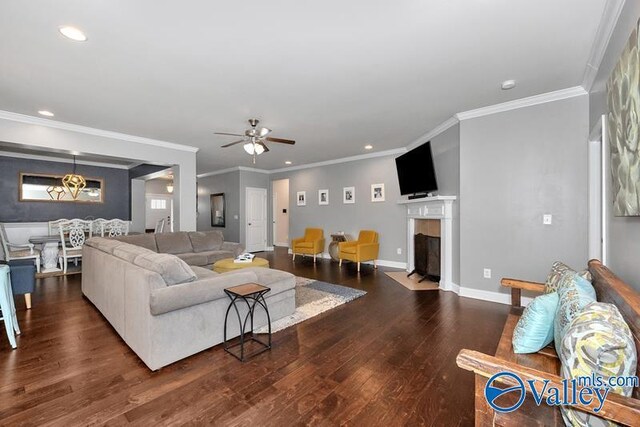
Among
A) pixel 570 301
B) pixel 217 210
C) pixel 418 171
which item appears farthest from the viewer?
pixel 217 210

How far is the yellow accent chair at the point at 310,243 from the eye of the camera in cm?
699

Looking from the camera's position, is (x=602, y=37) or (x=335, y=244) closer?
(x=602, y=37)

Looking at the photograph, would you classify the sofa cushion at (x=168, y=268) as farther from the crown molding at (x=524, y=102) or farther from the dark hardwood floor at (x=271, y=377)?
the crown molding at (x=524, y=102)

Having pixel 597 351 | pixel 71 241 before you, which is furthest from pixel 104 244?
pixel 597 351

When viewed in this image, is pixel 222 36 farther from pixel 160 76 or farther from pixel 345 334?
pixel 345 334

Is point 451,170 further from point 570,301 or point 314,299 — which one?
point 570,301

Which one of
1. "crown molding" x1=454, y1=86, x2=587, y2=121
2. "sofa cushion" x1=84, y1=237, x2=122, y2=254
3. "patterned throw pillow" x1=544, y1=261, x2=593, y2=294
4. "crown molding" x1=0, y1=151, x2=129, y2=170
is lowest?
"patterned throw pillow" x1=544, y1=261, x2=593, y2=294

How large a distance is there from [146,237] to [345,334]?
400 centimetres

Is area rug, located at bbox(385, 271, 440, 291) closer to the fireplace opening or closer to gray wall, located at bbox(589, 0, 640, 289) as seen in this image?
the fireplace opening

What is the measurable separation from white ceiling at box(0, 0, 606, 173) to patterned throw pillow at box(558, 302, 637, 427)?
80.5 inches

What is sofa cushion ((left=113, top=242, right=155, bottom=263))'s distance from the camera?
261 centimetres

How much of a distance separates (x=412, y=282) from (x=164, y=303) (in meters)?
3.95

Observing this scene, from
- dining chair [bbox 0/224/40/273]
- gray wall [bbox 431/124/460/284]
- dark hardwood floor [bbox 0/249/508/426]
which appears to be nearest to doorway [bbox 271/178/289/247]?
dining chair [bbox 0/224/40/273]

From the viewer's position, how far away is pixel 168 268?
229 cm
